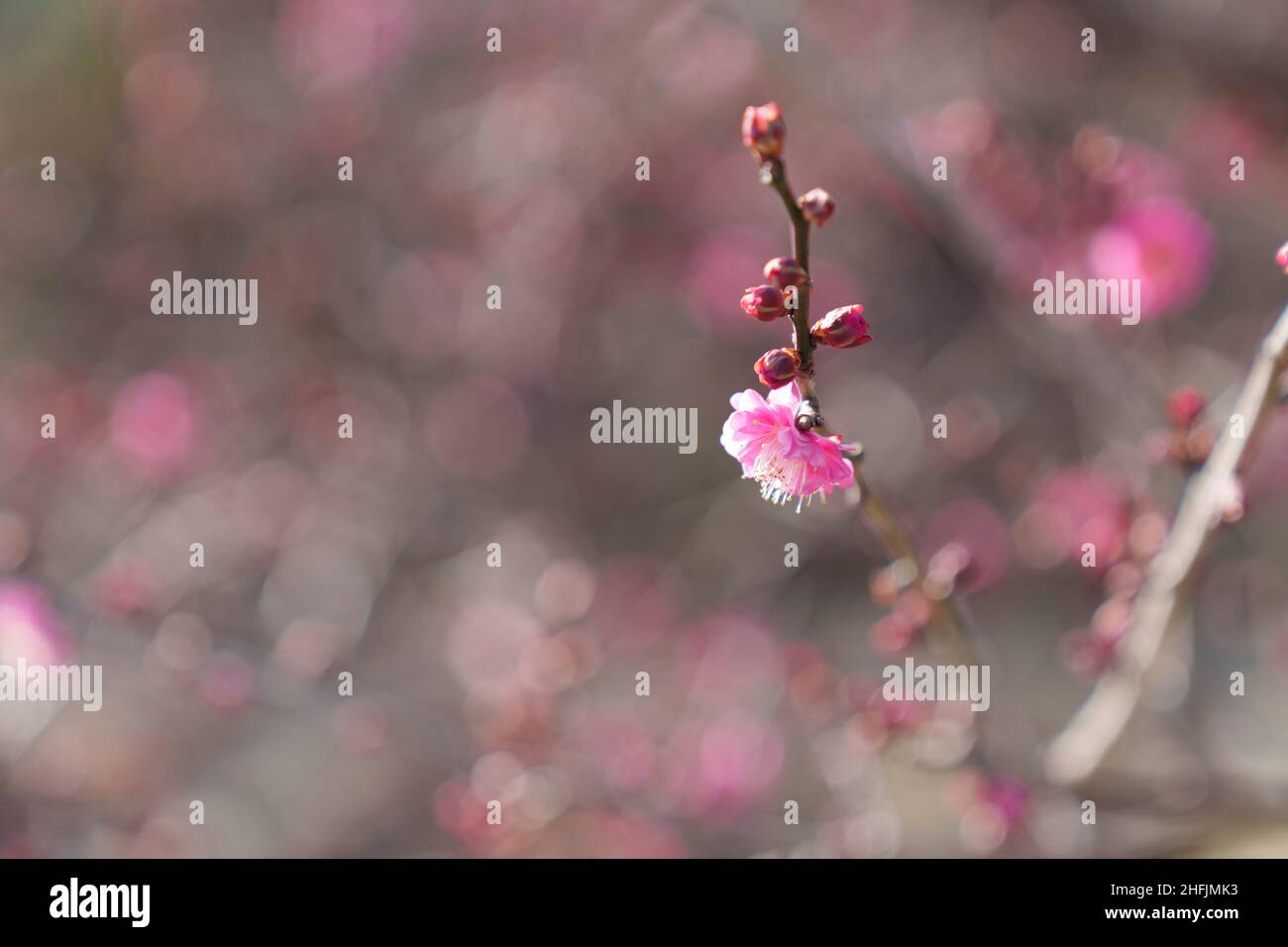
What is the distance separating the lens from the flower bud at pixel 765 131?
91 cm

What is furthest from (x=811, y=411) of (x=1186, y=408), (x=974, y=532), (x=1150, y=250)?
(x=974, y=532)

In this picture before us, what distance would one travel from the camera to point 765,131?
35.9 inches

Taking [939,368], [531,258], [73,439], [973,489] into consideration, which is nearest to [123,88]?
[73,439]

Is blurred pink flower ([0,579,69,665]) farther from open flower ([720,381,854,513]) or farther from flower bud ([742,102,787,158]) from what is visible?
flower bud ([742,102,787,158])

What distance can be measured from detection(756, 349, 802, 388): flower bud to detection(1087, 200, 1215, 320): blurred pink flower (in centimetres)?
169

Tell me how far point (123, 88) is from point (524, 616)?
8.85 ft

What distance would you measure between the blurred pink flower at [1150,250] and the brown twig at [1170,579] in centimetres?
73

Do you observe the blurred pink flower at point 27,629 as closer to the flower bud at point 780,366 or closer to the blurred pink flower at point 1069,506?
the flower bud at point 780,366

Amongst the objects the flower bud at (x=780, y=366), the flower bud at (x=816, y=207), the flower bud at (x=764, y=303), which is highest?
the flower bud at (x=816, y=207)

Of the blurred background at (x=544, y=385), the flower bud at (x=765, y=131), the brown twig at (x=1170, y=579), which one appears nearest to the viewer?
the flower bud at (x=765, y=131)

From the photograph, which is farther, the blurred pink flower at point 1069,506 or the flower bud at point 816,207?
the blurred pink flower at point 1069,506

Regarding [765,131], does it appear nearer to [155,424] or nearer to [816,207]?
[816,207]

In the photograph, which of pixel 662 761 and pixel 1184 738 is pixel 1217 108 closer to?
pixel 1184 738

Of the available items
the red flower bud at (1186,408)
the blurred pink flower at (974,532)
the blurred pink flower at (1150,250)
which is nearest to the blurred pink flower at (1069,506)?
the blurred pink flower at (974,532)
